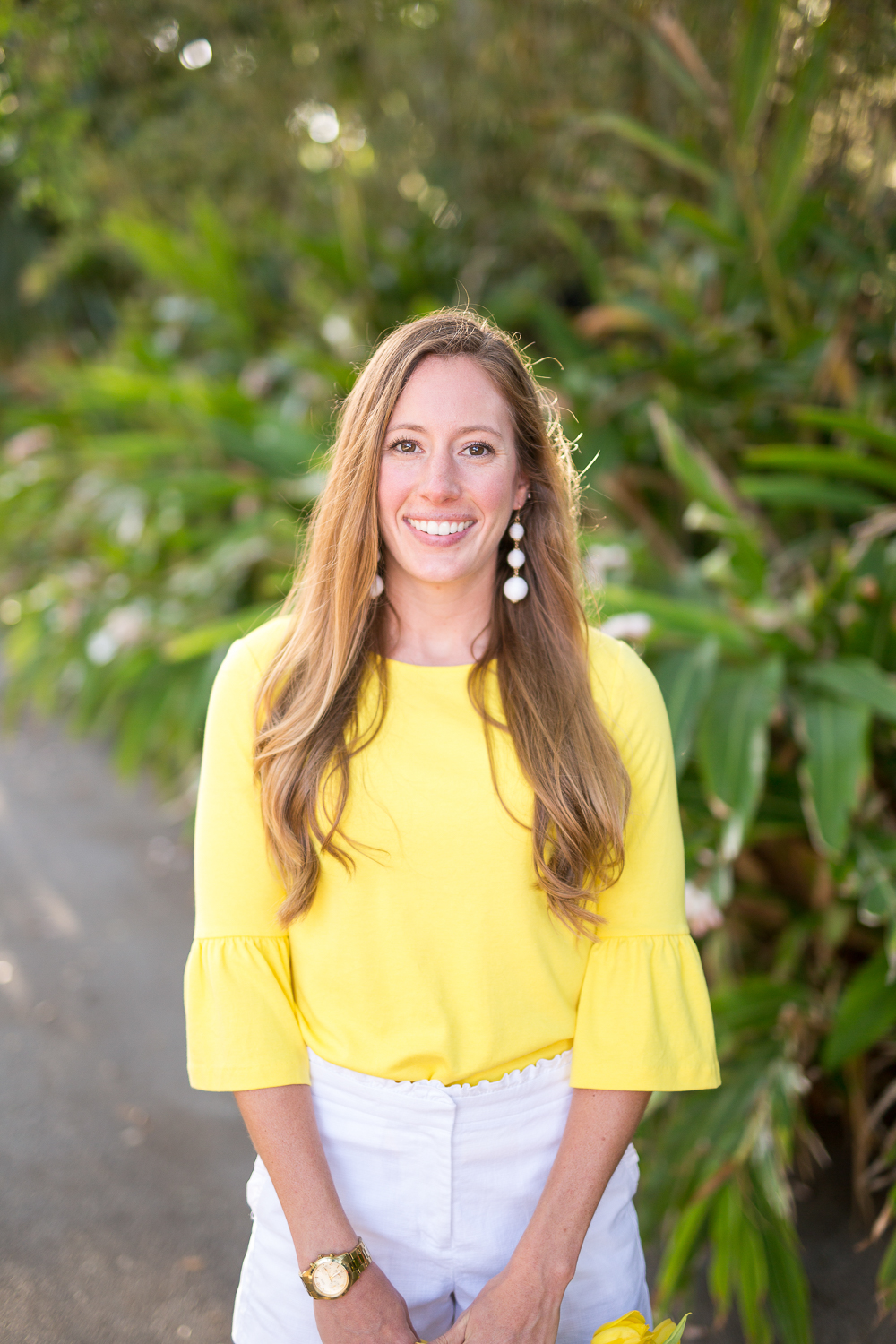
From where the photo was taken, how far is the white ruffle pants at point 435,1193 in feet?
3.63

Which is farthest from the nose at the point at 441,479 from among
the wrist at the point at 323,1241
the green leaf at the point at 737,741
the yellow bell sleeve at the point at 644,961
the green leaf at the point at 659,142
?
the green leaf at the point at 659,142

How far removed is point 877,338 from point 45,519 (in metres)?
3.63

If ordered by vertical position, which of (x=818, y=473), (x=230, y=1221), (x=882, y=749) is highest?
(x=818, y=473)

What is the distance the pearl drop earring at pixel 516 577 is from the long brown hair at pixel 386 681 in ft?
0.10

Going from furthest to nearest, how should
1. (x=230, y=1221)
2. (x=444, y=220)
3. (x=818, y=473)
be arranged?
(x=444, y=220) → (x=818, y=473) → (x=230, y=1221)

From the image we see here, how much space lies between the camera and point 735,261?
2916 millimetres

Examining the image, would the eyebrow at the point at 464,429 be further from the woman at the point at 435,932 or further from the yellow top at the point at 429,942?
the yellow top at the point at 429,942

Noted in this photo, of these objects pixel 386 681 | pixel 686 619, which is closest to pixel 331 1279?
pixel 386 681

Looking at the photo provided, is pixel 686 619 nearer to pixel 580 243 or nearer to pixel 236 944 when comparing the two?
pixel 236 944

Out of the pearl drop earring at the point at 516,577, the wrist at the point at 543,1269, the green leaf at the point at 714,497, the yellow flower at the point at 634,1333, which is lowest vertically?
the yellow flower at the point at 634,1333

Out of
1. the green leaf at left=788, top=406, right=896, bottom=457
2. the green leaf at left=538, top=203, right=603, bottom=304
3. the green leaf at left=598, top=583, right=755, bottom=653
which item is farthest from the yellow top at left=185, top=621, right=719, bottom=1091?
the green leaf at left=538, top=203, right=603, bottom=304

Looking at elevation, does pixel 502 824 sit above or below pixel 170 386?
below

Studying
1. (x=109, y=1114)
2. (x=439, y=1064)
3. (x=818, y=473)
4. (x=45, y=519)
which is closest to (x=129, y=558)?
(x=45, y=519)

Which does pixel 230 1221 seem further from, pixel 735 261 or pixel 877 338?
pixel 735 261
